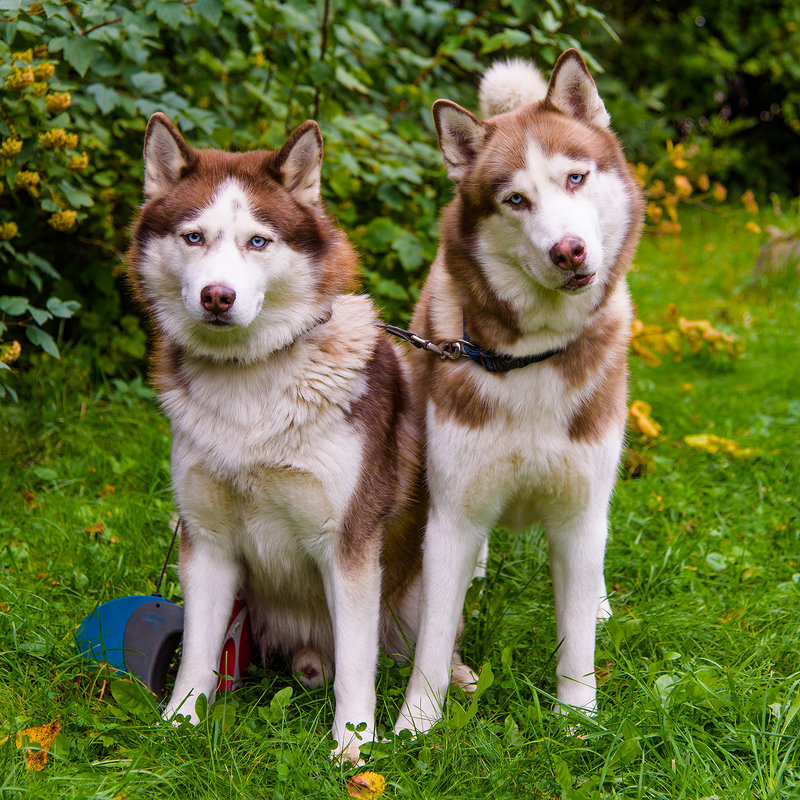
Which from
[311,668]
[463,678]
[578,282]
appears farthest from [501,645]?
[578,282]

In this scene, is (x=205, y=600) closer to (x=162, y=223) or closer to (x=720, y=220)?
(x=162, y=223)

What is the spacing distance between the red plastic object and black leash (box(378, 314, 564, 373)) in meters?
1.04

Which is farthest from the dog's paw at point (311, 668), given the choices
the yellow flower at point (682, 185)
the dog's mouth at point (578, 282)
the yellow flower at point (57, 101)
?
the yellow flower at point (682, 185)

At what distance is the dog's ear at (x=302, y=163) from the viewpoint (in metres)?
2.53

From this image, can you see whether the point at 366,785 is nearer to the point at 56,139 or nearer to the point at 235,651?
the point at 235,651

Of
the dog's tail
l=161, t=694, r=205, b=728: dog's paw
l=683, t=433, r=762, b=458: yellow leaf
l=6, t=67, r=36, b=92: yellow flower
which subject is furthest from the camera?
l=683, t=433, r=762, b=458: yellow leaf

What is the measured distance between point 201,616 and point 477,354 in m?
1.14

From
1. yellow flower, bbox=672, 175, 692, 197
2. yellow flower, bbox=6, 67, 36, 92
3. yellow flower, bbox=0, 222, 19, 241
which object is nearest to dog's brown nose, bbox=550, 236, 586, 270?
yellow flower, bbox=6, 67, 36, 92

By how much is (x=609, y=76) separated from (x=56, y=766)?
8857 mm

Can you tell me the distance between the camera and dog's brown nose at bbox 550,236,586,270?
226cm

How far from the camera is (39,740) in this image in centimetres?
241

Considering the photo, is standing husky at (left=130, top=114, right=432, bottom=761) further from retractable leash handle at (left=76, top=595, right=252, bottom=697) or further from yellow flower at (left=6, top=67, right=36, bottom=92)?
yellow flower at (left=6, top=67, right=36, bottom=92)

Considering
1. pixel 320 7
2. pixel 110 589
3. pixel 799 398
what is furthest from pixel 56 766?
pixel 799 398

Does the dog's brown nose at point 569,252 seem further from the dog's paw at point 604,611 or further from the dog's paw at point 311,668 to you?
the dog's paw at point 311,668
